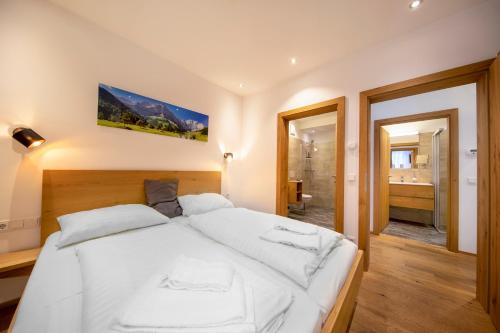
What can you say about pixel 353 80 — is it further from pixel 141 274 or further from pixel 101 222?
pixel 101 222

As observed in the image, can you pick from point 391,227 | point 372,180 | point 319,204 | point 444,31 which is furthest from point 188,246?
point 319,204

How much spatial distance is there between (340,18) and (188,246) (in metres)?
2.45

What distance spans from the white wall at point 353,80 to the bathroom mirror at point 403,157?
11.7ft

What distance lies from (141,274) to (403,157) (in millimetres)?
5851

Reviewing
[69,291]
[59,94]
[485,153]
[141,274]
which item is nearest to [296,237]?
[141,274]

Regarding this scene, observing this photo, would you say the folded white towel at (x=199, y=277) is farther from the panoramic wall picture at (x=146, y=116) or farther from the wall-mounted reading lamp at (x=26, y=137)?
the panoramic wall picture at (x=146, y=116)

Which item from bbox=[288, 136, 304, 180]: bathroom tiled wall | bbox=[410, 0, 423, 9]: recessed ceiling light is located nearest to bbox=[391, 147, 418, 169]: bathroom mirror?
bbox=[288, 136, 304, 180]: bathroom tiled wall

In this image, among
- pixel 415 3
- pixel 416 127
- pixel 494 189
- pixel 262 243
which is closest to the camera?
pixel 262 243

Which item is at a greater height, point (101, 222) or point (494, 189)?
point (494, 189)

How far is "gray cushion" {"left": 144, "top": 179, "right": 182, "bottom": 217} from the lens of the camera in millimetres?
2082

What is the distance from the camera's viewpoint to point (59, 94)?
65.2 inches

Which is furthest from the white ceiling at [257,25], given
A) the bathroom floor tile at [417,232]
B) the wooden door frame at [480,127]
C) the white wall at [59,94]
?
the bathroom floor tile at [417,232]

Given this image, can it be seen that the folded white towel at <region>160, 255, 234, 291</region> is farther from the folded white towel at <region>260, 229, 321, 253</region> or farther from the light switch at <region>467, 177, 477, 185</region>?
the light switch at <region>467, 177, 477, 185</region>

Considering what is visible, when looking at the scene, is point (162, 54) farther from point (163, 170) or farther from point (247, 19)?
point (163, 170)
